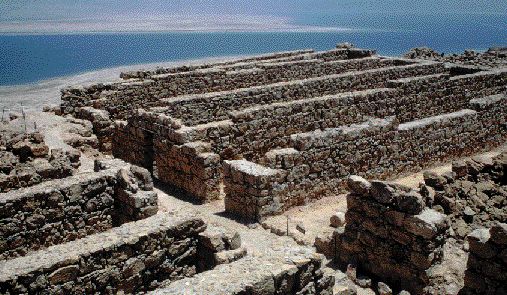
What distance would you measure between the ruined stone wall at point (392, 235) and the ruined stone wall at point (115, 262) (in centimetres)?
340

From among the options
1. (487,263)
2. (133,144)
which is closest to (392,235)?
(487,263)

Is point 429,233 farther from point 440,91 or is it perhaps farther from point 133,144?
point 440,91

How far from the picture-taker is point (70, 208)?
8.39 meters

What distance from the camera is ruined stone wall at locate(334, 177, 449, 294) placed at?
8.27 m

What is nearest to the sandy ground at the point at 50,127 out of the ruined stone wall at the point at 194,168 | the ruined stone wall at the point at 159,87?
the ruined stone wall at the point at 159,87

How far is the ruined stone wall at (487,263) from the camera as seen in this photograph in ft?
24.1

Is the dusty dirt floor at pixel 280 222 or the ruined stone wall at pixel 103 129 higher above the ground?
the ruined stone wall at pixel 103 129

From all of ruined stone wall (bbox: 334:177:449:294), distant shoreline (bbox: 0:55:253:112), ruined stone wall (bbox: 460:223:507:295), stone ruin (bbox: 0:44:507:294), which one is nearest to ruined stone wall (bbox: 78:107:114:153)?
stone ruin (bbox: 0:44:507:294)

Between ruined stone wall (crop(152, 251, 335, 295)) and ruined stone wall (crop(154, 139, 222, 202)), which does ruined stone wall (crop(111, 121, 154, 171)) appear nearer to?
ruined stone wall (crop(154, 139, 222, 202))

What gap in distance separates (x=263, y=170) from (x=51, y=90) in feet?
130

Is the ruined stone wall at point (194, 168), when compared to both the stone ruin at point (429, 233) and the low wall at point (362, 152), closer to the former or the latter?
the low wall at point (362, 152)

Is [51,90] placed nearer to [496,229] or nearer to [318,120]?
[318,120]

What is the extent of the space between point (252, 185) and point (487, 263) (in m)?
5.30

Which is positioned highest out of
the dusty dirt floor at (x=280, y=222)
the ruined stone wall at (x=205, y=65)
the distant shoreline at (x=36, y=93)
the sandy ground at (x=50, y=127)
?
the ruined stone wall at (x=205, y=65)
